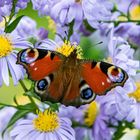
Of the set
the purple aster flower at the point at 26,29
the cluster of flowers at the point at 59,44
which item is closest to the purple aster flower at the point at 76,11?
the cluster of flowers at the point at 59,44

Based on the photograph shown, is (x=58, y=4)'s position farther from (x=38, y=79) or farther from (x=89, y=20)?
(x=38, y=79)

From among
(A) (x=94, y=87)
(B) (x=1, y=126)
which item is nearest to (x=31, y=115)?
(B) (x=1, y=126)

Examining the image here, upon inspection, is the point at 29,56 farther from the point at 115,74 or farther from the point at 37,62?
the point at 115,74

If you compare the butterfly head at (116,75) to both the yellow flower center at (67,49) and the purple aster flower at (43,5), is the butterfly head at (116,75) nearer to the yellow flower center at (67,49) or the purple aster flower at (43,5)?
the yellow flower center at (67,49)

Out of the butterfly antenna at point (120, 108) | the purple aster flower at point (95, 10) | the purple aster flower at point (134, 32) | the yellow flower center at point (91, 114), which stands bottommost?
the yellow flower center at point (91, 114)

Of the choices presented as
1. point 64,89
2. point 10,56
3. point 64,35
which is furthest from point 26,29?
point 64,89

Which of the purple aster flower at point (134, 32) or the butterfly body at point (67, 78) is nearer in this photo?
the butterfly body at point (67, 78)
